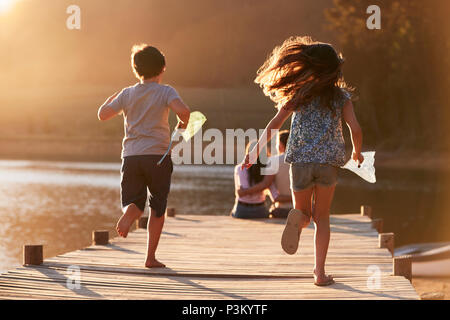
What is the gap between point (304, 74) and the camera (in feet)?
14.8

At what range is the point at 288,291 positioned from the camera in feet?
14.7

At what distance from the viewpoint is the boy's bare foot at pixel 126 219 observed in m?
4.82

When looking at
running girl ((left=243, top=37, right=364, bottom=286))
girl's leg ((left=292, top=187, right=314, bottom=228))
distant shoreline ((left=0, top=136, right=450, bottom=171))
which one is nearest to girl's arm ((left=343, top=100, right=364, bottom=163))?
running girl ((left=243, top=37, right=364, bottom=286))

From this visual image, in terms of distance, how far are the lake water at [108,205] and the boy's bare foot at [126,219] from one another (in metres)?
14.7

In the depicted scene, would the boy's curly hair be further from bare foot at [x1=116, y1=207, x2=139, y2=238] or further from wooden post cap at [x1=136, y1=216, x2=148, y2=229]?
wooden post cap at [x1=136, y1=216, x2=148, y2=229]

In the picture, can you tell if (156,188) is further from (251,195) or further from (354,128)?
(251,195)

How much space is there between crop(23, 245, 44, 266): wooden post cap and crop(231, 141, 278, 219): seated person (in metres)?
3.23

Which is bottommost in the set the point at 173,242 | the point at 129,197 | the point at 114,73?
the point at 173,242

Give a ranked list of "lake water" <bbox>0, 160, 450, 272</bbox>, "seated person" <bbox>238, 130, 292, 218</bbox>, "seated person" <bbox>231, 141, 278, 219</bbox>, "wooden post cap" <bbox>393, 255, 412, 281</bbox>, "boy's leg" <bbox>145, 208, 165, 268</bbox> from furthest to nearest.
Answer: "lake water" <bbox>0, 160, 450, 272</bbox>, "seated person" <bbox>231, 141, 278, 219</bbox>, "seated person" <bbox>238, 130, 292, 218</bbox>, "boy's leg" <bbox>145, 208, 165, 268</bbox>, "wooden post cap" <bbox>393, 255, 412, 281</bbox>

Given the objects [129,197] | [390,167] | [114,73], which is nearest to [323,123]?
[129,197]

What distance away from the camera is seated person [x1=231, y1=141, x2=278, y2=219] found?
8.41 metres

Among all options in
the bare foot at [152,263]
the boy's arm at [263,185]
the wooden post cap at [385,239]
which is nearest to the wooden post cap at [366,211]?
the boy's arm at [263,185]

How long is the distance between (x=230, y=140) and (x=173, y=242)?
113 meters
